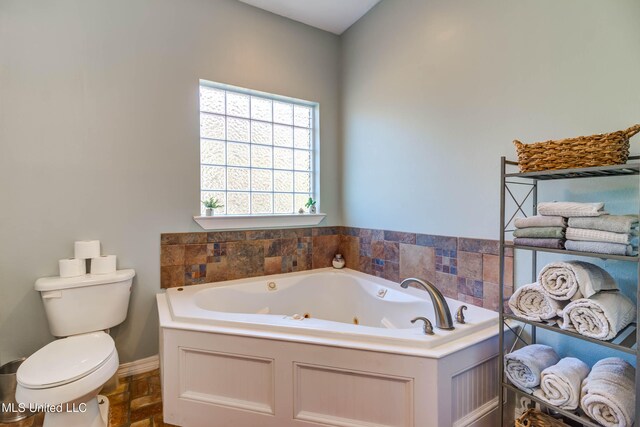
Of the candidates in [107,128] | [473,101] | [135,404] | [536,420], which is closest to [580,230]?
[536,420]

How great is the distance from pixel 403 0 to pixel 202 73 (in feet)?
5.32

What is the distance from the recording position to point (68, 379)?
1318mm

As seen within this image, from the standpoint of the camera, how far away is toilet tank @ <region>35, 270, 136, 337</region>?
5.68 ft

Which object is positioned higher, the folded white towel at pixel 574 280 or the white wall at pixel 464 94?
the white wall at pixel 464 94

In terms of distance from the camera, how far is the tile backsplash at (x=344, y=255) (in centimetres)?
180

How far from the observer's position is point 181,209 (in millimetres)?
2256

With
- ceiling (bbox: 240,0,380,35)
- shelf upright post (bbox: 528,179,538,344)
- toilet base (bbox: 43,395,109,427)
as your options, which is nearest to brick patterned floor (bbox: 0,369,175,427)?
toilet base (bbox: 43,395,109,427)

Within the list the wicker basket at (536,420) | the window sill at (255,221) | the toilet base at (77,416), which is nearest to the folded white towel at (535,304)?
the wicker basket at (536,420)

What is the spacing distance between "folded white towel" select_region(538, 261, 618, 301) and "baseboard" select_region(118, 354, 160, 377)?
2.46 m

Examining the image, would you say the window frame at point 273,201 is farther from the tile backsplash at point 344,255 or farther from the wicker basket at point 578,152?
the wicker basket at point 578,152

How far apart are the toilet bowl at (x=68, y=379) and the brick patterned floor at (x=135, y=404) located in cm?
10

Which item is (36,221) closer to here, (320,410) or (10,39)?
(10,39)

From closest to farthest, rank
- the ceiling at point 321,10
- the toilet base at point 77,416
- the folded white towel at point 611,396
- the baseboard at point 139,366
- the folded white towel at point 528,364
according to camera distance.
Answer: the folded white towel at point 611,396, the folded white towel at point 528,364, the toilet base at point 77,416, the baseboard at point 139,366, the ceiling at point 321,10

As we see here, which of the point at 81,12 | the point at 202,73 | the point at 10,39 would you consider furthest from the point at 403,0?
the point at 10,39
